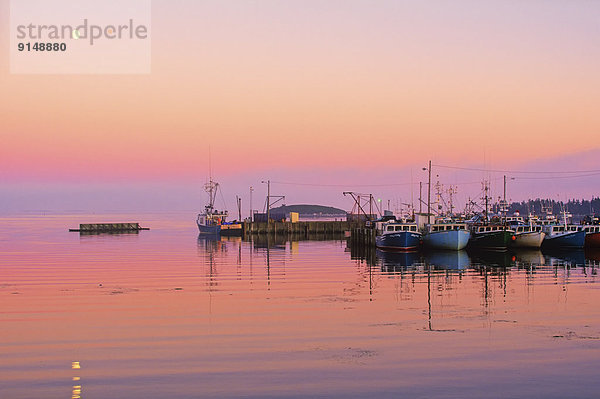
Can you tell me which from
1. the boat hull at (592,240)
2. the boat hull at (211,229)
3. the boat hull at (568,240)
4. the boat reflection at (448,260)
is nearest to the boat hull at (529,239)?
the boat hull at (568,240)

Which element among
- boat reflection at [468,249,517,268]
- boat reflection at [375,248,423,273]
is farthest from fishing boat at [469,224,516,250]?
boat reflection at [375,248,423,273]

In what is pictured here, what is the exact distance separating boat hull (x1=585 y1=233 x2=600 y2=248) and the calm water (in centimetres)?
3861

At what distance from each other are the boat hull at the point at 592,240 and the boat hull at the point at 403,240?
73.4 feet

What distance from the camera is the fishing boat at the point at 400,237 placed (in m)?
82.1

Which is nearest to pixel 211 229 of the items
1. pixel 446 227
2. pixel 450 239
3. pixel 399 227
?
pixel 399 227

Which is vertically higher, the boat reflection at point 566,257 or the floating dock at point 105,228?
the floating dock at point 105,228

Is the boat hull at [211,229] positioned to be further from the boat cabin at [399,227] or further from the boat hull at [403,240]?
the boat hull at [403,240]

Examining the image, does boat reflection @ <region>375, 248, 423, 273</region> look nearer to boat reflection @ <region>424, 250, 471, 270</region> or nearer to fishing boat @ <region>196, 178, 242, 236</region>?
boat reflection @ <region>424, 250, 471, 270</region>

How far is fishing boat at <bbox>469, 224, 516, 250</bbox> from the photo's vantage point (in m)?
81.9

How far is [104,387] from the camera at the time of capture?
61.5 feet

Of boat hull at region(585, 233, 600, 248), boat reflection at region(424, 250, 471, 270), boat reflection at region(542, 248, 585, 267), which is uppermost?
boat hull at region(585, 233, 600, 248)

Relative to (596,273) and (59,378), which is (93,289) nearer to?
(59,378)

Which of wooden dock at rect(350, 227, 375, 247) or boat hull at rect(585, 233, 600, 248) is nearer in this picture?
boat hull at rect(585, 233, 600, 248)

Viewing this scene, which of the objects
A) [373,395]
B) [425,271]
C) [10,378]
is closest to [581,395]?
[373,395]
